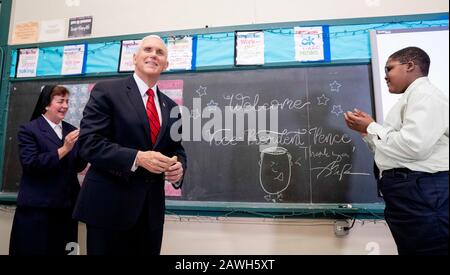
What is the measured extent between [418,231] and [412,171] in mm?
220

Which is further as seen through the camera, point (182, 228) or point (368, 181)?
point (182, 228)

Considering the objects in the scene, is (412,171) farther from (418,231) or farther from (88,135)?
(88,135)

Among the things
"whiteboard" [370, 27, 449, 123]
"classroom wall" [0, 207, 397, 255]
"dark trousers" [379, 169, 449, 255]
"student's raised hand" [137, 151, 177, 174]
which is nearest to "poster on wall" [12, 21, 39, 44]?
"classroom wall" [0, 207, 397, 255]

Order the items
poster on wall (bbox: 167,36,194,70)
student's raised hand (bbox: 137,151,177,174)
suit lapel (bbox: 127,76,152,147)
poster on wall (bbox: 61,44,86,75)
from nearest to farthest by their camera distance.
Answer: student's raised hand (bbox: 137,151,177,174) → suit lapel (bbox: 127,76,152,147) → poster on wall (bbox: 167,36,194,70) → poster on wall (bbox: 61,44,86,75)

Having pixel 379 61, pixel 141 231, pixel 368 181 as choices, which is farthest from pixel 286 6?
pixel 141 231

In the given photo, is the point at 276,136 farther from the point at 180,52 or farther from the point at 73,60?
the point at 73,60

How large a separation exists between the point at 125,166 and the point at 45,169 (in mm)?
908

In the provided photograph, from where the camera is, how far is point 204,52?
2098 millimetres

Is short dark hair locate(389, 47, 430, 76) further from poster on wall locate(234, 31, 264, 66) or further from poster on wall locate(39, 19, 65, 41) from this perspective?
poster on wall locate(39, 19, 65, 41)

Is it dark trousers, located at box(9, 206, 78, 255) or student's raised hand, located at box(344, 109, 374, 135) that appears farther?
dark trousers, located at box(9, 206, 78, 255)

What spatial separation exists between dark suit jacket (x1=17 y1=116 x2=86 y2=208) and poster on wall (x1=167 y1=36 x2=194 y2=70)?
883 millimetres

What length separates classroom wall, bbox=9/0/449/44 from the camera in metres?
2.00

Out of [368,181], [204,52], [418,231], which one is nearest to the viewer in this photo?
[418,231]
